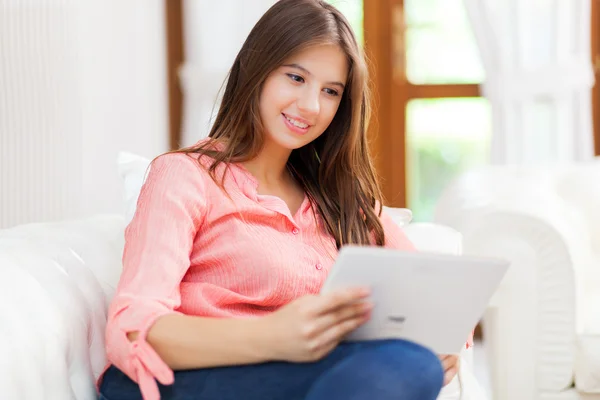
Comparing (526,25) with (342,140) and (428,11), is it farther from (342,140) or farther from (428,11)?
(342,140)

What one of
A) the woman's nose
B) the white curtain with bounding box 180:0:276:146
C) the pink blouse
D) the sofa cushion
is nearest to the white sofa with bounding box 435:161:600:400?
the sofa cushion

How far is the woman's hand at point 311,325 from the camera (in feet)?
3.55

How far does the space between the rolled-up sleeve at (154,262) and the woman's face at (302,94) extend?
19cm

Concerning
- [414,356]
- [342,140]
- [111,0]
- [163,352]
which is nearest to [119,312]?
[163,352]

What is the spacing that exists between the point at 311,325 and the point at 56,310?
408mm

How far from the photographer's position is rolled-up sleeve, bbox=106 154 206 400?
1131 mm

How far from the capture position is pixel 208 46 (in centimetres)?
357

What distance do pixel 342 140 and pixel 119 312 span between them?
24.9 inches

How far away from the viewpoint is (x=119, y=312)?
3.84 feet

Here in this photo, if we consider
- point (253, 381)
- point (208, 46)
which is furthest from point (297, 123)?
point (208, 46)

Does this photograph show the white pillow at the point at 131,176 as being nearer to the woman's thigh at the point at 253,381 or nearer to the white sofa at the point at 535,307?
the woman's thigh at the point at 253,381

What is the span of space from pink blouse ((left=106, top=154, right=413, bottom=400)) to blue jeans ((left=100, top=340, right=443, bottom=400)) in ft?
0.14

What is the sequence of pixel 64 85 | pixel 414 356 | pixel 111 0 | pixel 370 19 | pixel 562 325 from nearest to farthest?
1. pixel 414 356
2. pixel 562 325
3. pixel 64 85
4. pixel 111 0
5. pixel 370 19

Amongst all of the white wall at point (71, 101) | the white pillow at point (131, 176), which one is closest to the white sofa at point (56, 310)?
the white pillow at point (131, 176)
